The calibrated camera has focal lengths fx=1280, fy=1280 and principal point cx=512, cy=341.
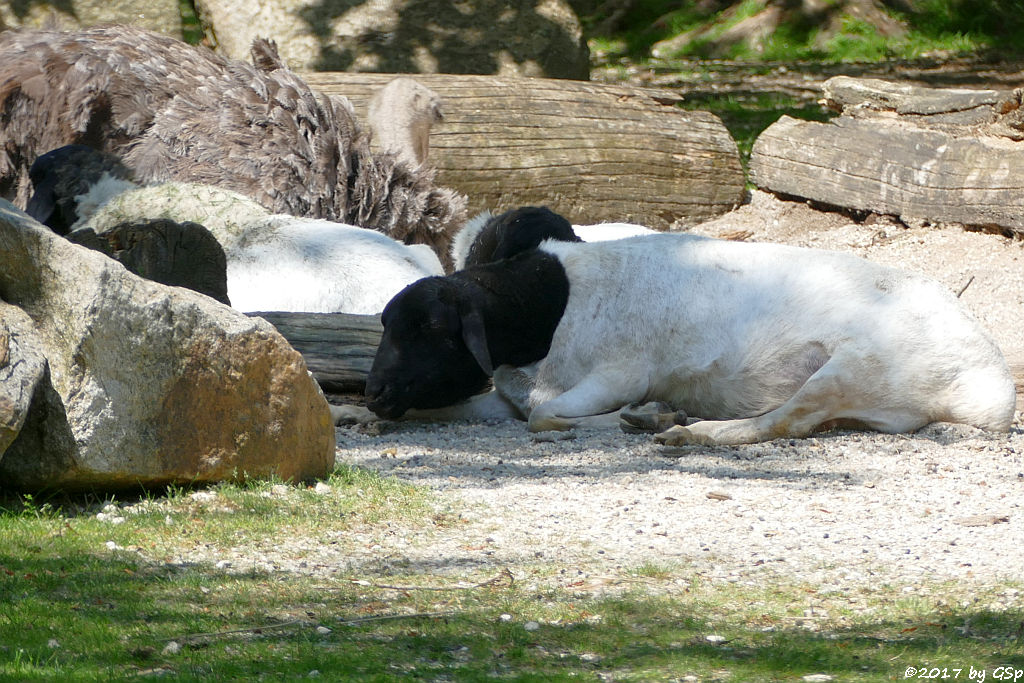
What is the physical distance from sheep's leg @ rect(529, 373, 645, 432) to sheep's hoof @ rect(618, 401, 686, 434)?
13cm

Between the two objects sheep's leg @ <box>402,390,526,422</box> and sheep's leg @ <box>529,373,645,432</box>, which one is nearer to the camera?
sheep's leg @ <box>529,373,645,432</box>

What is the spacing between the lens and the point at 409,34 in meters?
12.5

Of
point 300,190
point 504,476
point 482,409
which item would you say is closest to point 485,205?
point 300,190

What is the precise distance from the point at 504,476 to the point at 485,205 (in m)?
5.58

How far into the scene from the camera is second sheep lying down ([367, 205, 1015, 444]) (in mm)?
5637

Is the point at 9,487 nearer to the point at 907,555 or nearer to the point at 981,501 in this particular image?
the point at 907,555

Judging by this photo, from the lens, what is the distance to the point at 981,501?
4449 mm

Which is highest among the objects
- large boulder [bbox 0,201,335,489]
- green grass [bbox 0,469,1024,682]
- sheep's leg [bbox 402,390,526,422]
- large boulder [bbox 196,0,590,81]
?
large boulder [bbox 196,0,590,81]

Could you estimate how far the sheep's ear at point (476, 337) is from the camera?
5754 mm

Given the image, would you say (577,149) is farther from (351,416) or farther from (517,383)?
(351,416)

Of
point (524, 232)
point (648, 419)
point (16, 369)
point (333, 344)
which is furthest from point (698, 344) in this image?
point (16, 369)

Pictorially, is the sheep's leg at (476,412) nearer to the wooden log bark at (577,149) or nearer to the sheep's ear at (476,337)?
the sheep's ear at (476,337)

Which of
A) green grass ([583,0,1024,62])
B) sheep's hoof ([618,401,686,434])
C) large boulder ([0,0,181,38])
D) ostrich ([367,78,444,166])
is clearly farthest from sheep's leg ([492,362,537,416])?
green grass ([583,0,1024,62])

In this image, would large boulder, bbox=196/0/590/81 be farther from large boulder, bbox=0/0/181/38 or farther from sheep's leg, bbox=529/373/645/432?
sheep's leg, bbox=529/373/645/432
